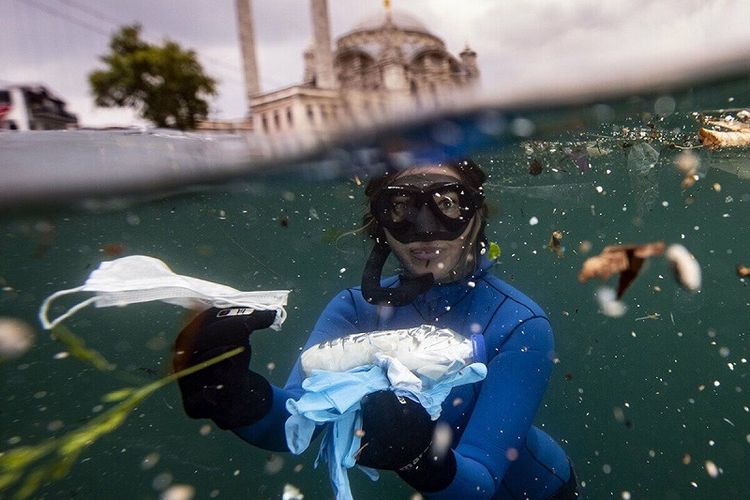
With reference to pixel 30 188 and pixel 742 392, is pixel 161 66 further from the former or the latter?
pixel 742 392

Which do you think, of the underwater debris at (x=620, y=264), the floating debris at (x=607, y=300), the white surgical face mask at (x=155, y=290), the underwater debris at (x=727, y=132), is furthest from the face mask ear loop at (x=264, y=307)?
the underwater debris at (x=727, y=132)

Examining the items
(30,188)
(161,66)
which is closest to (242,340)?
(30,188)

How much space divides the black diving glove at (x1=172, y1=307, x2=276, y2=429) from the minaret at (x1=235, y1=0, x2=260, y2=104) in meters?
15.7

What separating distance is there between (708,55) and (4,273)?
15.1 meters

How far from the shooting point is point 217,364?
7.94 feet

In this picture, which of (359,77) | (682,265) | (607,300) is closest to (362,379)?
(682,265)

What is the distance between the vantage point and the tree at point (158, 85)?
74.9 feet

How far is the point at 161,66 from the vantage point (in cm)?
2395

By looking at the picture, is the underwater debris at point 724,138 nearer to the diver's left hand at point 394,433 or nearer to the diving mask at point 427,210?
the diving mask at point 427,210

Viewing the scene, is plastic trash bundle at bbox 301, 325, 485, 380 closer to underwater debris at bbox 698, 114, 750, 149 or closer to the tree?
underwater debris at bbox 698, 114, 750, 149

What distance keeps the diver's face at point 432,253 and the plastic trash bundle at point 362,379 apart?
860 millimetres

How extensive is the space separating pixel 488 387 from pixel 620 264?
46.6 inches

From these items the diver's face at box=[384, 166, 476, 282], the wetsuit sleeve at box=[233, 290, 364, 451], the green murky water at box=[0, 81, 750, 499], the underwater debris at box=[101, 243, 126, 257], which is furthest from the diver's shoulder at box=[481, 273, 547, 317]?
the underwater debris at box=[101, 243, 126, 257]

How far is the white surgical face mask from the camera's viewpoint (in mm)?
2291
